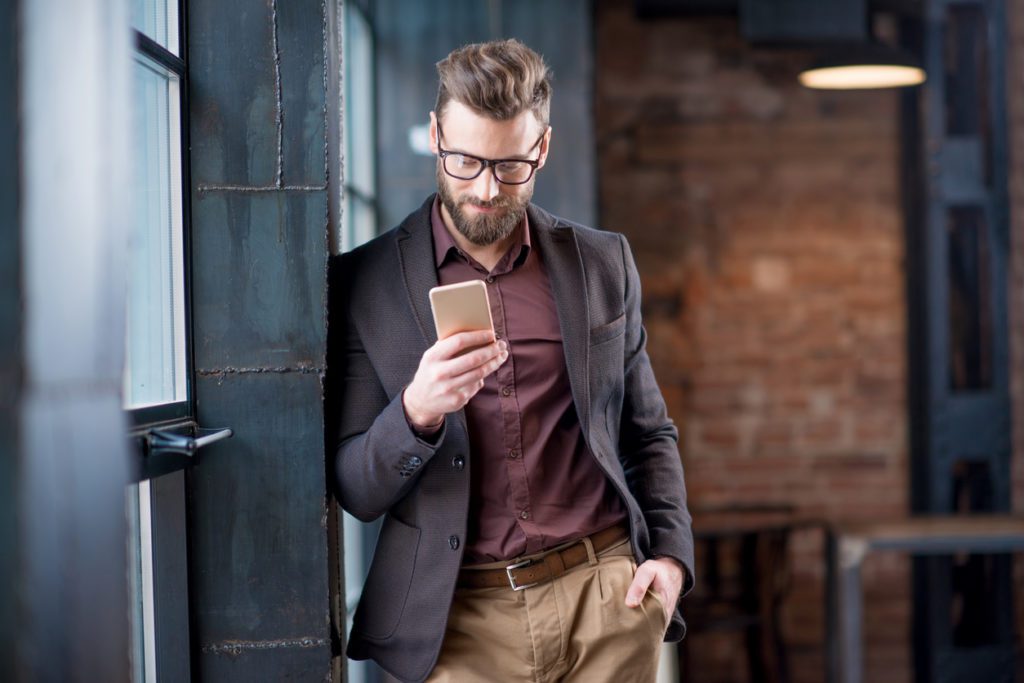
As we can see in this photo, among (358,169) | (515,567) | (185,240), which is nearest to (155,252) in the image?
(185,240)

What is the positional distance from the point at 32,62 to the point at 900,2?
15.7 feet

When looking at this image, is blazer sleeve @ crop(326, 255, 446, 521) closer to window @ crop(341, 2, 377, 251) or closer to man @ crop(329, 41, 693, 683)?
man @ crop(329, 41, 693, 683)

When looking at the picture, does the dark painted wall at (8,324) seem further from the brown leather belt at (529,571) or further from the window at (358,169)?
the window at (358,169)

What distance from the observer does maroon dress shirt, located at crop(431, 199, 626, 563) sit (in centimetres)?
179

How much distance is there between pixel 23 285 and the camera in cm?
86

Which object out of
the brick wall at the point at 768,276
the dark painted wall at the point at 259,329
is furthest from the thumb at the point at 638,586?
the brick wall at the point at 768,276

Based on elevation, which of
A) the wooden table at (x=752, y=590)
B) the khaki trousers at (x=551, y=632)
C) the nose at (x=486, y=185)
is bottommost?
the wooden table at (x=752, y=590)

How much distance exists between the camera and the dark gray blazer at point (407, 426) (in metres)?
1.74

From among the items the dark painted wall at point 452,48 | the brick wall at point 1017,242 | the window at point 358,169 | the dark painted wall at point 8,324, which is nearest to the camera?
the dark painted wall at point 8,324

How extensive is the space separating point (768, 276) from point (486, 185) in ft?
13.7

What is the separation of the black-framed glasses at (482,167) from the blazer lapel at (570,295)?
17 centimetres

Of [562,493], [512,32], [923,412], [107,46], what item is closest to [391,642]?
[562,493]

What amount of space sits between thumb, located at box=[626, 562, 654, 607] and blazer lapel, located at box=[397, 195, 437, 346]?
51 centimetres

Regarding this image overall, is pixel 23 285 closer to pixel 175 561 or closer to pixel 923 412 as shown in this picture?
pixel 175 561
